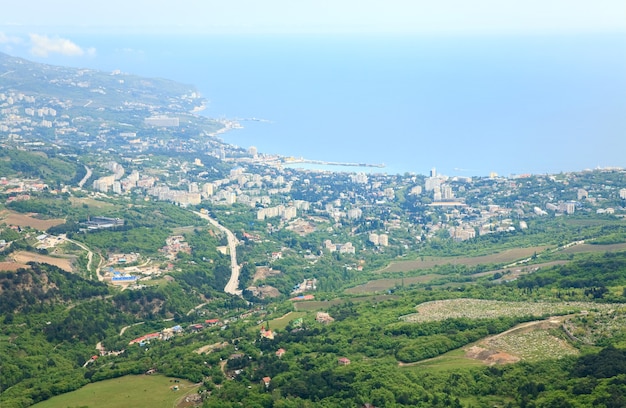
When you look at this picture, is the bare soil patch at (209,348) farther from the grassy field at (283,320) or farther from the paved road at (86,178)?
the paved road at (86,178)

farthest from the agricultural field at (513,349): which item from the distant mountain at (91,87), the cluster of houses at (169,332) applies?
the distant mountain at (91,87)

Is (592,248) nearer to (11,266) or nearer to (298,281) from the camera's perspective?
(298,281)

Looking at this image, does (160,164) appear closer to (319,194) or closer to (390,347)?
(319,194)

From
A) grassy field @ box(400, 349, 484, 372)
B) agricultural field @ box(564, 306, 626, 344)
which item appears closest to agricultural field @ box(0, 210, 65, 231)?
grassy field @ box(400, 349, 484, 372)

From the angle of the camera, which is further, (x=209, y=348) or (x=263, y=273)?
(x=263, y=273)

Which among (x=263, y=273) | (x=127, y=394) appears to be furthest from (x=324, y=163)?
(x=127, y=394)

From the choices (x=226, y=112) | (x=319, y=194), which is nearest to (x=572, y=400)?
(x=319, y=194)
